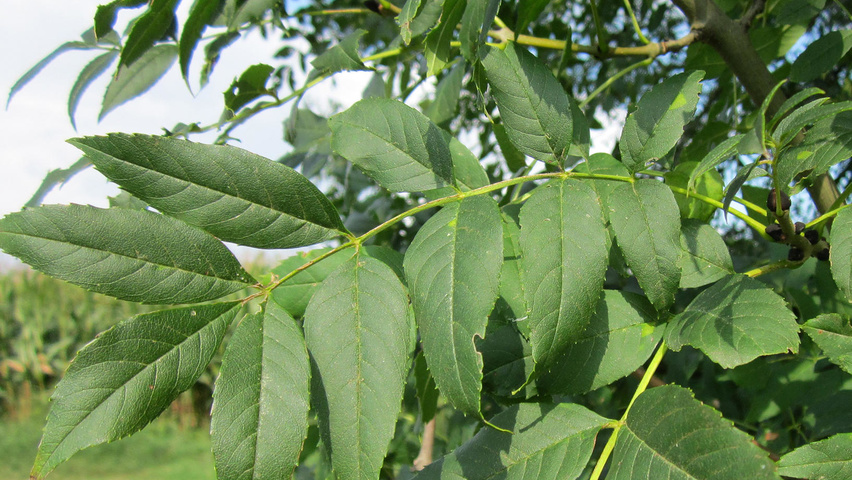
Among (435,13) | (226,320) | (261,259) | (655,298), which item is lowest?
(261,259)

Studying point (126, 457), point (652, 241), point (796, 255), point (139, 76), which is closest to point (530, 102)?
point (652, 241)

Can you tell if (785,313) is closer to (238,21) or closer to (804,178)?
(804,178)

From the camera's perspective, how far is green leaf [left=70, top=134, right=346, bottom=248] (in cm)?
71

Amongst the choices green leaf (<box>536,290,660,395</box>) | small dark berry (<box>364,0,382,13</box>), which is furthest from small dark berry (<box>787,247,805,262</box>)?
small dark berry (<box>364,0,382,13</box>)

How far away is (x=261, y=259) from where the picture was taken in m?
8.15

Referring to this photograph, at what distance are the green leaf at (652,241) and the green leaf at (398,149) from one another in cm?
24

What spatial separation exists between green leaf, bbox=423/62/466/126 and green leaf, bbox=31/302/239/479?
83 cm

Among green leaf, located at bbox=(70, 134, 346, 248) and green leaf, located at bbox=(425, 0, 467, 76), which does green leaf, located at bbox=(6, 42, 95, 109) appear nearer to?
green leaf, located at bbox=(70, 134, 346, 248)

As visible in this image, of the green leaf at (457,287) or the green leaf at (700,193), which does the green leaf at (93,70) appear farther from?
the green leaf at (700,193)

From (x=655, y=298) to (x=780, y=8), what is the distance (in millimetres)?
857

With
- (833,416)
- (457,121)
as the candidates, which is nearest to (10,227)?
(833,416)

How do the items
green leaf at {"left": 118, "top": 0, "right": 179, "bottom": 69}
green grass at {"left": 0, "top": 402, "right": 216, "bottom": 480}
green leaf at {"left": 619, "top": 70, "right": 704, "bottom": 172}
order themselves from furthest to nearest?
green grass at {"left": 0, "top": 402, "right": 216, "bottom": 480} → green leaf at {"left": 118, "top": 0, "right": 179, "bottom": 69} → green leaf at {"left": 619, "top": 70, "right": 704, "bottom": 172}

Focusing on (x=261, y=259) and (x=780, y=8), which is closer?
(x=780, y=8)

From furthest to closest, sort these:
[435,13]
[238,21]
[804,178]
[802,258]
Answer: [238,21] < [435,13] < [802,258] < [804,178]
